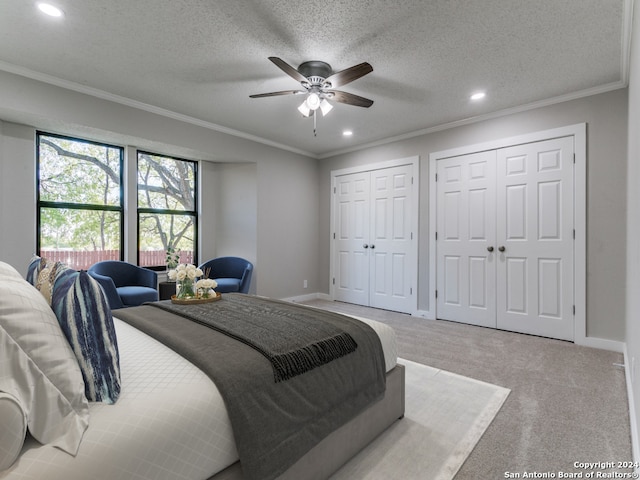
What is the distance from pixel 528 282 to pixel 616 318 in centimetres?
78

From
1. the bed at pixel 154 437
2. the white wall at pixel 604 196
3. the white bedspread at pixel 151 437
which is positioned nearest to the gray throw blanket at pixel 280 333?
the bed at pixel 154 437

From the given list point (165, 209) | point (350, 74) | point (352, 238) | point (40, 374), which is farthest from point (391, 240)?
point (40, 374)

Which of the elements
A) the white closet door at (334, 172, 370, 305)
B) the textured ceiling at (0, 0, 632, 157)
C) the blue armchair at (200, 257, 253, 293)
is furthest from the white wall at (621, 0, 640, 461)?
the blue armchair at (200, 257, 253, 293)

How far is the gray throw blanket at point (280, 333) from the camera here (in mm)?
1344

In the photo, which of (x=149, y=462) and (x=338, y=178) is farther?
(x=338, y=178)

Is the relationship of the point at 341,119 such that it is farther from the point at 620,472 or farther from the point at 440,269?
the point at 620,472

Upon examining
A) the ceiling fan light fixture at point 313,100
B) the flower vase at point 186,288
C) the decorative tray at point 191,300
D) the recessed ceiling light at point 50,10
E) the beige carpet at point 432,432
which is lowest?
the beige carpet at point 432,432

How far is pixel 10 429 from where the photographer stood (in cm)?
75

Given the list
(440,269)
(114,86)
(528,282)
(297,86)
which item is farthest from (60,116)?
(528,282)

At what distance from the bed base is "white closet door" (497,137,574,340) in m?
2.47

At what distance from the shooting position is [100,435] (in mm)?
878

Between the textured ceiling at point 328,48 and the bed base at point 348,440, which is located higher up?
the textured ceiling at point 328,48

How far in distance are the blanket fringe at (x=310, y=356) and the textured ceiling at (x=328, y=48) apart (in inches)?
81.5

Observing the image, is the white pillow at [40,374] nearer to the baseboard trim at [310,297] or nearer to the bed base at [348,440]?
the bed base at [348,440]
